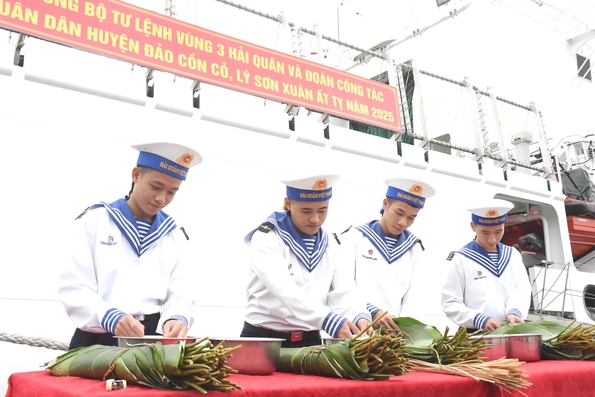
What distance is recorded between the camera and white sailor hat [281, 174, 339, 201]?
2.21 metres

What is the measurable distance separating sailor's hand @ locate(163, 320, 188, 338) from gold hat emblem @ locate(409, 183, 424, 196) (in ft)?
4.67

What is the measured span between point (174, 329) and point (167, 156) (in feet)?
1.96

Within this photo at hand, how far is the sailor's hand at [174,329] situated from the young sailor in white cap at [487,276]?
1.78 metres

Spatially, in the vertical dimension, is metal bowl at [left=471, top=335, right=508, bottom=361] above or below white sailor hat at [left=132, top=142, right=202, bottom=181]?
below

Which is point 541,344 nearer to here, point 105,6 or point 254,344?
point 254,344

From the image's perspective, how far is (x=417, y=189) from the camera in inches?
111

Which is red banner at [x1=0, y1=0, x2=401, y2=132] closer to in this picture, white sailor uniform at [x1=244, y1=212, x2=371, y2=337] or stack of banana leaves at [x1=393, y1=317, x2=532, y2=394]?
white sailor uniform at [x1=244, y1=212, x2=371, y2=337]

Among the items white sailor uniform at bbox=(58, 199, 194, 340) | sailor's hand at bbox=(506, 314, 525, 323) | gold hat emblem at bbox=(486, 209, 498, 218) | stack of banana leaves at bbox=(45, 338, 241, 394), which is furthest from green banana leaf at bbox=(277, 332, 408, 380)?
gold hat emblem at bbox=(486, 209, 498, 218)

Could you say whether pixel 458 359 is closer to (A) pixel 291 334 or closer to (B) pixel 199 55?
(A) pixel 291 334

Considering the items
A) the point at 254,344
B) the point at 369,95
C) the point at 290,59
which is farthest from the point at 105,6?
the point at 254,344

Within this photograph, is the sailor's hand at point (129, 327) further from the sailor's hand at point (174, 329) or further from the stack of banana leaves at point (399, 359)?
the stack of banana leaves at point (399, 359)

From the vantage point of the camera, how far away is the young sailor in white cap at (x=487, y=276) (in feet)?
10.4

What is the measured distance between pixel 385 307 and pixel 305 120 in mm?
2556

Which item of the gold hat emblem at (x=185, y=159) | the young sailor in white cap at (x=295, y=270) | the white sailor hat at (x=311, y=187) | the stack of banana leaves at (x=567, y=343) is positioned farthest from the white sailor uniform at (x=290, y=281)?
the stack of banana leaves at (x=567, y=343)
